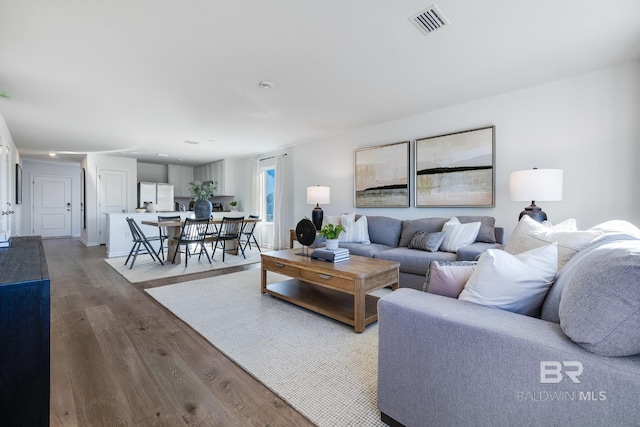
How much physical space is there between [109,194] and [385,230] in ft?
24.0

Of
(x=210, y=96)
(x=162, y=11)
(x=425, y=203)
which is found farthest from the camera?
(x=425, y=203)

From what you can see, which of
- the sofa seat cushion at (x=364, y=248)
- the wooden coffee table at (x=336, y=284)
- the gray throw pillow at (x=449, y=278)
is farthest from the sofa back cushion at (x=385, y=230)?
the gray throw pillow at (x=449, y=278)

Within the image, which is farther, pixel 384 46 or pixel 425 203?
pixel 425 203

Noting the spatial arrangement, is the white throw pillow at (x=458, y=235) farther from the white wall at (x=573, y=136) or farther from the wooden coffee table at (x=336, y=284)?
the wooden coffee table at (x=336, y=284)

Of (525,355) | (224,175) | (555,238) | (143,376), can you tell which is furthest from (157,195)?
(525,355)

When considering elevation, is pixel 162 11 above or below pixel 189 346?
above

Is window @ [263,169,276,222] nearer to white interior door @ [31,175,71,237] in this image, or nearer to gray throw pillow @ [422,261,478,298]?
gray throw pillow @ [422,261,478,298]

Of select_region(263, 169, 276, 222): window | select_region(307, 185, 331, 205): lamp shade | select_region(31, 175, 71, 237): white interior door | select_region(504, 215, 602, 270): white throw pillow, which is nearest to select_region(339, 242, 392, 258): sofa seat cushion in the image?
select_region(307, 185, 331, 205): lamp shade

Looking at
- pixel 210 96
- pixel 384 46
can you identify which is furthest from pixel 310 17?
pixel 210 96

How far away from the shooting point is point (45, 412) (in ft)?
3.14

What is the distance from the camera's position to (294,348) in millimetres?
2049

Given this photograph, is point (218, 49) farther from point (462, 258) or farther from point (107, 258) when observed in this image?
point (107, 258)

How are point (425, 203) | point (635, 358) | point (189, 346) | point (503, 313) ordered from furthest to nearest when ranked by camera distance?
point (425, 203), point (189, 346), point (503, 313), point (635, 358)

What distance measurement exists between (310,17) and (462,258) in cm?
261
